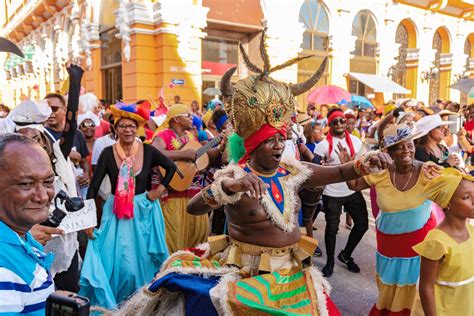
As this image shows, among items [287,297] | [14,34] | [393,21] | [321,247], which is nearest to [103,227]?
[287,297]

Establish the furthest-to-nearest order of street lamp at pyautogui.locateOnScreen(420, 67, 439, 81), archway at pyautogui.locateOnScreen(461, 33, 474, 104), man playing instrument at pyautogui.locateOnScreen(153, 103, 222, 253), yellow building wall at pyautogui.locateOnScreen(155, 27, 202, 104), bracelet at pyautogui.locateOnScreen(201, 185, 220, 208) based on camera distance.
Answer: archway at pyautogui.locateOnScreen(461, 33, 474, 104) < street lamp at pyautogui.locateOnScreen(420, 67, 439, 81) < yellow building wall at pyautogui.locateOnScreen(155, 27, 202, 104) < man playing instrument at pyautogui.locateOnScreen(153, 103, 222, 253) < bracelet at pyautogui.locateOnScreen(201, 185, 220, 208)

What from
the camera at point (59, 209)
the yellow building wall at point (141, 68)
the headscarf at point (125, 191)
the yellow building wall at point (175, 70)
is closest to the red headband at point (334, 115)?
the headscarf at point (125, 191)

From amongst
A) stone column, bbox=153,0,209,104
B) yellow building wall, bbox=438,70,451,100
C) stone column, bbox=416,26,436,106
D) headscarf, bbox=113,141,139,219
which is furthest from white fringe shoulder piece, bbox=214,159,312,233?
yellow building wall, bbox=438,70,451,100

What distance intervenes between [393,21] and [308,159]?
55.1 feet

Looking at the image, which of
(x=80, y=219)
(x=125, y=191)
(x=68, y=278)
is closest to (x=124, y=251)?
(x=125, y=191)

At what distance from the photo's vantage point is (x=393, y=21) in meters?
19.8

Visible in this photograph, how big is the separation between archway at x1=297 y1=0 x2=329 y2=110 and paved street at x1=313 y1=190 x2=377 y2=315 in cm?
1212

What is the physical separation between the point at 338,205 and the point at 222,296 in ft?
10.6

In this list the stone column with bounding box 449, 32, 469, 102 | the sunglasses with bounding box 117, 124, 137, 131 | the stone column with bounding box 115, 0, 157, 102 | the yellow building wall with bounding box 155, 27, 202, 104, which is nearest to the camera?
the sunglasses with bounding box 117, 124, 137, 131

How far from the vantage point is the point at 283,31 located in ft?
51.7

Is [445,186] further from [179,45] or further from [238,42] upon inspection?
[238,42]

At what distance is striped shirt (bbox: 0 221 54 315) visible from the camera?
51.9 inches

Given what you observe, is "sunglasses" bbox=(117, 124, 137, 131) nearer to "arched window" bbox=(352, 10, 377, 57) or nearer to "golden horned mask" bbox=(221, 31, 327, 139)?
"golden horned mask" bbox=(221, 31, 327, 139)

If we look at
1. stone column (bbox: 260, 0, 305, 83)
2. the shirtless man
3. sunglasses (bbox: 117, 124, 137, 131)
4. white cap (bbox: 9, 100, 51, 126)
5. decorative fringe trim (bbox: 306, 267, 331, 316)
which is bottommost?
decorative fringe trim (bbox: 306, 267, 331, 316)
